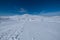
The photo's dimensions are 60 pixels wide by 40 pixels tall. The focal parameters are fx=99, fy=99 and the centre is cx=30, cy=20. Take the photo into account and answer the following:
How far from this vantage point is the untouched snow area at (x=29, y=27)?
1.47 metres

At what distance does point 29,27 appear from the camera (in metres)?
1.49

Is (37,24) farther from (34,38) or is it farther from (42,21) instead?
(34,38)

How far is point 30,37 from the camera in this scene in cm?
148

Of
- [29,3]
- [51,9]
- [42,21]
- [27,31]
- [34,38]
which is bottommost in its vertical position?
[34,38]

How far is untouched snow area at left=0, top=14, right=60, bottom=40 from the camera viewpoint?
4.82 feet

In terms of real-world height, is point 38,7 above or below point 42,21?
above

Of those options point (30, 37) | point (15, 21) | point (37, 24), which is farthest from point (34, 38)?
point (15, 21)

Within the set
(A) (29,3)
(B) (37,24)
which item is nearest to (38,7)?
(A) (29,3)

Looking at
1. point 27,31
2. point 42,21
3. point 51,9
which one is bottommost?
point 27,31

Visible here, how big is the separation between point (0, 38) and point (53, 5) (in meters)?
0.95

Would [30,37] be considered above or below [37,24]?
below

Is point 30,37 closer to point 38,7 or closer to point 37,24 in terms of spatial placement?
point 37,24

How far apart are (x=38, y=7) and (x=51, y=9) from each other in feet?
0.68

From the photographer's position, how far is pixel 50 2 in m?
1.54
